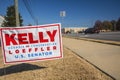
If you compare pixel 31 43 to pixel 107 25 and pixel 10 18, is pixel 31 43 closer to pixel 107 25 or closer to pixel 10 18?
pixel 10 18

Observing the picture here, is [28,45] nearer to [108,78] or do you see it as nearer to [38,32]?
[38,32]

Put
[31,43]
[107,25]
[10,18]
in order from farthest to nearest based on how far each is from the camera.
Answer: [107,25] < [10,18] < [31,43]

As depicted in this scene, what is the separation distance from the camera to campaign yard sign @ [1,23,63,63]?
685 centimetres

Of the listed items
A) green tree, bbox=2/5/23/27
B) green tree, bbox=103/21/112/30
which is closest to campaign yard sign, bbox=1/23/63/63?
green tree, bbox=2/5/23/27

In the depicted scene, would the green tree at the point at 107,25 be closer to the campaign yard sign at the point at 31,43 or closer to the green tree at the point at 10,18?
the green tree at the point at 10,18

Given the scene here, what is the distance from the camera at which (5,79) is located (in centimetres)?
671

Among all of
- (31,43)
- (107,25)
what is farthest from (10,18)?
(107,25)

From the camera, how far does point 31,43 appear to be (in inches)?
275

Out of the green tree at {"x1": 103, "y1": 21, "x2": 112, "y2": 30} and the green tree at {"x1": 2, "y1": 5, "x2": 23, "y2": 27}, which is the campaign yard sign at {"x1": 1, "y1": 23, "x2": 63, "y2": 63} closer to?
the green tree at {"x1": 2, "y1": 5, "x2": 23, "y2": 27}

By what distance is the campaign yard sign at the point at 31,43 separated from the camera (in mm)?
6852

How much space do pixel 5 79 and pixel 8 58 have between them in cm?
67

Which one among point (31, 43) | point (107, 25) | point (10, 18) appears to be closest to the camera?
point (31, 43)

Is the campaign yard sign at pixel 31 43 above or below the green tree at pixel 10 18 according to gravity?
below

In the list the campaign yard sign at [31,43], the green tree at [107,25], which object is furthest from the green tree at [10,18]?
the green tree at [107,25]
